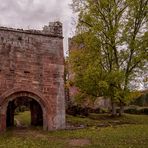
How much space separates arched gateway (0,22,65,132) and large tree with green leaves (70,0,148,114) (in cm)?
514

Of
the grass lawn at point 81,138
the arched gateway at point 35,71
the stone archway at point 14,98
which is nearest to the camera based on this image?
the grass lawn at point 81,138

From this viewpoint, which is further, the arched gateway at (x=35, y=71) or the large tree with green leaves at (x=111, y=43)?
the large tree with green leaves at (x=111, y=43)

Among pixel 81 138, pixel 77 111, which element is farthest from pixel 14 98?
pixel 77 111

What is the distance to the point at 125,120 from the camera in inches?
1124

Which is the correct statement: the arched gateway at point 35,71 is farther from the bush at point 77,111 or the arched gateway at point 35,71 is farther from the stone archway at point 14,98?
the bush at point 77,111

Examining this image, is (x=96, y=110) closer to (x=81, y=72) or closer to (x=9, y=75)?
(x=81, y=72)

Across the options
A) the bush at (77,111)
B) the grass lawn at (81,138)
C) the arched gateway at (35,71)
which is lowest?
the grass lawn at (81,138)

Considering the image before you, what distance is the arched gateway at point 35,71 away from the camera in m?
22.7

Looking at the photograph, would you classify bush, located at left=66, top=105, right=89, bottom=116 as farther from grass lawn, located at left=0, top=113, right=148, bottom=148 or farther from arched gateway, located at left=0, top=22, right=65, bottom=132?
arched gateway, located at left=0, top=22, right=65, bottom=132

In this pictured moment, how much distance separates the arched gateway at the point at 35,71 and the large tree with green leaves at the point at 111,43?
5137 mm

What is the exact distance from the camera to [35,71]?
77.2ft

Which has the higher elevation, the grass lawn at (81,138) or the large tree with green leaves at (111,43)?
the large tree with green leaves at (111,43)

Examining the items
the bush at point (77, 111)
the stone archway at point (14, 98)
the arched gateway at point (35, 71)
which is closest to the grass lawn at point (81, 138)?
the stone archway at point (14, 98)

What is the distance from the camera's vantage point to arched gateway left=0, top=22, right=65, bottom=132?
22.7 metres
